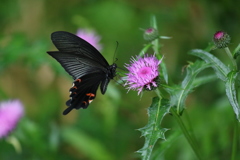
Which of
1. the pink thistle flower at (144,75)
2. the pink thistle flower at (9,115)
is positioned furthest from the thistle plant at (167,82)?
the pink thistle flower at (9,115)

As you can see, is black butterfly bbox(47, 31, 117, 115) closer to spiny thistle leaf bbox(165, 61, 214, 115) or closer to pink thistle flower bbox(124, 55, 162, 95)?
pink thistle flower bbox(124, 55, 162, 95)

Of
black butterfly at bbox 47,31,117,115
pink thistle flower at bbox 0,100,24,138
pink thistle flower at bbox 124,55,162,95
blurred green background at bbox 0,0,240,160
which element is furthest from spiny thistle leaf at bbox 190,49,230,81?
pink thistle flower at bbox 0,100,24,138

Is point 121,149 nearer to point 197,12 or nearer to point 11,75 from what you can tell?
point 197,12

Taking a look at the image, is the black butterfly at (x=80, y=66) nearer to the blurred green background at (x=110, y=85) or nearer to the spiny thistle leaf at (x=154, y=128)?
the spiny thistle leaf at (x=154, y=128)

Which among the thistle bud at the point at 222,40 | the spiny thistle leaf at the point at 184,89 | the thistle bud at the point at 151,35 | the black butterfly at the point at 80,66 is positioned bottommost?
the spiny thistle leaf at the point at 184,89

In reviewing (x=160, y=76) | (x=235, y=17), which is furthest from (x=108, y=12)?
(x=160, y=76)

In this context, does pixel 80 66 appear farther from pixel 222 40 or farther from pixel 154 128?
pixel 222 40

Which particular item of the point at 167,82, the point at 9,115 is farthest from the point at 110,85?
the point at 167,82
